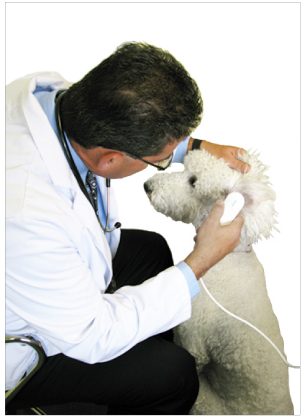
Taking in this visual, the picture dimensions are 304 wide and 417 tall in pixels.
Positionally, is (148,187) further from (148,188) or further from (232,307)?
(232,307)

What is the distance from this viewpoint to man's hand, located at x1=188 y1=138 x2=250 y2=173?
139 centimetres

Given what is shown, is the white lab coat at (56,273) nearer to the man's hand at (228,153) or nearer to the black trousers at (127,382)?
the black trousers at (127,382)

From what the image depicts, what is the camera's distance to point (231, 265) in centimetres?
142

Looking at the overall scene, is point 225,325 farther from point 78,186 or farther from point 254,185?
point 78,186

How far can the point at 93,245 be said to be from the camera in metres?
1.19

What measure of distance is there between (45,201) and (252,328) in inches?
35.0

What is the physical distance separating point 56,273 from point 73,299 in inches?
3.6

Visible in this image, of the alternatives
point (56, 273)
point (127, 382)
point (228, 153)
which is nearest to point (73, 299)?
point (56, 273)

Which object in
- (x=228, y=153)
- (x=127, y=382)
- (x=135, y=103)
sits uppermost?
(x=135, y=103)

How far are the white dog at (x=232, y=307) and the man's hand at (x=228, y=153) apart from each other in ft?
0.10

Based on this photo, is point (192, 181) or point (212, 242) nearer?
point (212, 242)

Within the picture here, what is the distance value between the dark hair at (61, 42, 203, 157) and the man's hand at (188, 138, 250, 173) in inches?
13.6

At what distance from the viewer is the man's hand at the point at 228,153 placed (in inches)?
54.9

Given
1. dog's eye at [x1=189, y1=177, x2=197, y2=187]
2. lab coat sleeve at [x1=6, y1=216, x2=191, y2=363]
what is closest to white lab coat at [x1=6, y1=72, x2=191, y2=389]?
lab coat sleeve at [x1=6, y1=216, x2=191, y2=363]
